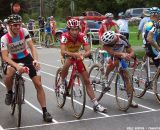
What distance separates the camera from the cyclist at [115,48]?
8.92m

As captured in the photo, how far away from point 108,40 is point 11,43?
2043 millimetres

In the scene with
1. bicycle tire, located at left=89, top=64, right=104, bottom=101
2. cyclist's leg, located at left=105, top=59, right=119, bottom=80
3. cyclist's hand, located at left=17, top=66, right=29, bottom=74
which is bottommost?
→ bicycle tire, located at left=89, top=64, right=104, bottom=101

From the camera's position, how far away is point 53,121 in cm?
823

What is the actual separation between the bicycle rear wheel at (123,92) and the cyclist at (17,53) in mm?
1637

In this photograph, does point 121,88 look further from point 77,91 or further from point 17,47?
point 17,47

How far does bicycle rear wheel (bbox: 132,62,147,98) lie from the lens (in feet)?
32.9

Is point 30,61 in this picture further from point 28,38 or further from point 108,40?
point 108,40

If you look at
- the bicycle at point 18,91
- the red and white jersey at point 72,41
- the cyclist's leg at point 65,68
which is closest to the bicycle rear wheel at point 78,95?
the cyclist's leg at point 65,68

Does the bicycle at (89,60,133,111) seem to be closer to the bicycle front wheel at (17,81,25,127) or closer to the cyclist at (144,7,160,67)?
the cyclist at (144,7,160,67)

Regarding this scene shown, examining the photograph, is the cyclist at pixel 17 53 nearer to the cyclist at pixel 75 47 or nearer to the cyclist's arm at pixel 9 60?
the cyclist's arm at pixel 9 60

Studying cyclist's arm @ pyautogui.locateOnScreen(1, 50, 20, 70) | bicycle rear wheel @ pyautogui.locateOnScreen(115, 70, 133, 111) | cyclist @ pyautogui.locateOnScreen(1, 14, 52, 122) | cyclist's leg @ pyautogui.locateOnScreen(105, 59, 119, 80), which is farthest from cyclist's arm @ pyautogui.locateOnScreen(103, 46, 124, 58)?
cyclist's arm @ pyautogui.locateOnScreen(1, 50, 20, 70)

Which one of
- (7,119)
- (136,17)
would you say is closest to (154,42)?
(7,119)

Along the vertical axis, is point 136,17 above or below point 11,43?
below

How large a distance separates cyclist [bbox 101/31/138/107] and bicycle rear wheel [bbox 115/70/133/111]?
87 mm
